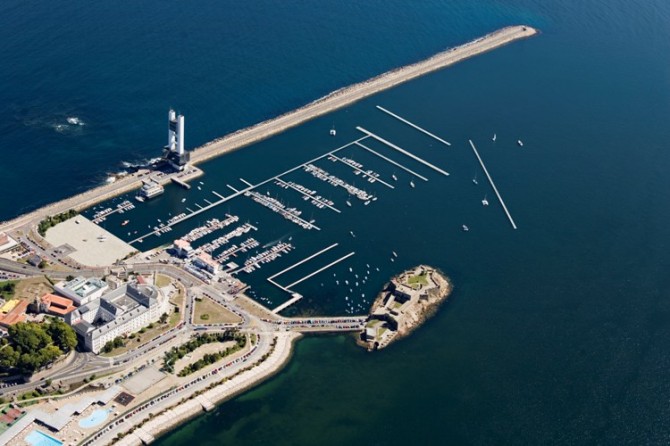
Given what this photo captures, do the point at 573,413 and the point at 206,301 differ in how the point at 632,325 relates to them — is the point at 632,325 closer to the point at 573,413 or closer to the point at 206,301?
the point at 573,413

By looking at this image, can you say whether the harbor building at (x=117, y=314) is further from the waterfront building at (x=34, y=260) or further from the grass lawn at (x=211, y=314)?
the waterfront building at (x=34, y=260)

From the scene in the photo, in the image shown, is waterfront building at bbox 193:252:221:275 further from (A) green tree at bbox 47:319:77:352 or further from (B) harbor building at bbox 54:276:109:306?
(A) green tree at bbox 47:319:77:352

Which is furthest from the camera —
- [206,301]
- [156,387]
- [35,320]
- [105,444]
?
[206,301]

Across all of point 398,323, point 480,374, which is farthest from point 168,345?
point 480,374

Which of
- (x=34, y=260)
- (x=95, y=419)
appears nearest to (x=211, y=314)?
(x=95, y=419)

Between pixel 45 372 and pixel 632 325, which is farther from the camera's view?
pixel 632 325

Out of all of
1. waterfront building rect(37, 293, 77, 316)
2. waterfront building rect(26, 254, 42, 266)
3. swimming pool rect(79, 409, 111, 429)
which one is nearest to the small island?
swimming pool rect(79, 409, 111, 429)

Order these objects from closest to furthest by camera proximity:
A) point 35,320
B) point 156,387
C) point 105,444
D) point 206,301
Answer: point 105,444 → point 156,387 → point 35,320 → point 206,301
